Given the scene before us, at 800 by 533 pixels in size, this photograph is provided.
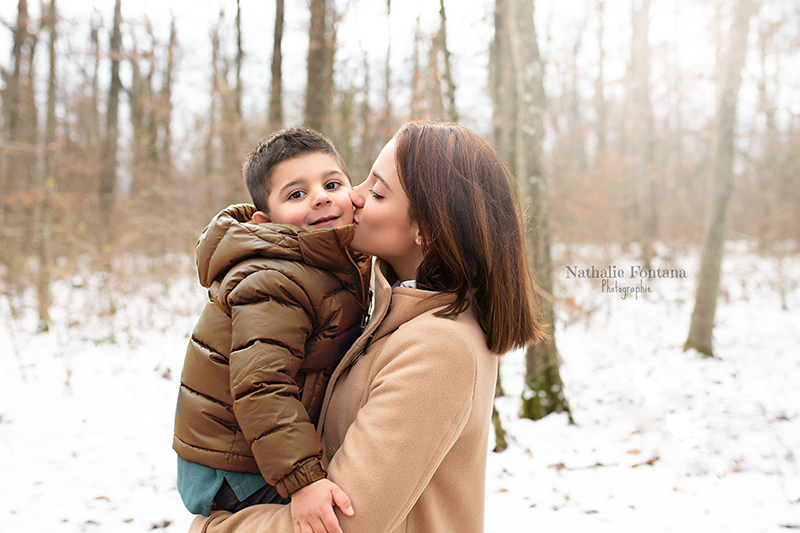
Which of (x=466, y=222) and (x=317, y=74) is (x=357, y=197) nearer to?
(x=466, y=222)

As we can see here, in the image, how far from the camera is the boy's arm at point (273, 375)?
1152 millimetres

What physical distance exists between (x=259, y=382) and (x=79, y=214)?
12.4 m

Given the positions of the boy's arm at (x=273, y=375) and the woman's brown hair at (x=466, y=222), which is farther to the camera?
the woman's brown hair at (x=466, y=222)

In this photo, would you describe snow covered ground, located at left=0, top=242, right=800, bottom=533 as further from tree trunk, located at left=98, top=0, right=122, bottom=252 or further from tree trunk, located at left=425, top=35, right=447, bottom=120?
tree trunk, located at left=98, top=0, right=122, bottom=252

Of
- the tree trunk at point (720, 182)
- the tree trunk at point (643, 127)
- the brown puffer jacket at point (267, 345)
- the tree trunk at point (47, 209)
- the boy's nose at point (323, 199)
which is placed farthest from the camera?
the tree trunk at point (643, 127)

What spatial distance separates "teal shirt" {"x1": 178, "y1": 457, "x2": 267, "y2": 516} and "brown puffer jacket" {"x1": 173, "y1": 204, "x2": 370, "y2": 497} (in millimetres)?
26

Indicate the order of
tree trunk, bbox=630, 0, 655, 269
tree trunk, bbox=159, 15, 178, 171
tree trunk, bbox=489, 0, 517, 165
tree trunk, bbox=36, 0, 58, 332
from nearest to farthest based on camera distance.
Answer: tree trunk, bbox=489, 0, 517, 165, tree trunk, bbox=36, 0, 58, 332, tree trunk, bbox=159, 15, 178, 171, tree trunk, bbox=630, 0, 655, 269

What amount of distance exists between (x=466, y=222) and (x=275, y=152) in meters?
0.83

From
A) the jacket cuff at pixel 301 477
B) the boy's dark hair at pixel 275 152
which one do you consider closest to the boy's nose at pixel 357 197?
the boy's dark hair at pixel 275 152

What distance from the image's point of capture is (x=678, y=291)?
10.3m

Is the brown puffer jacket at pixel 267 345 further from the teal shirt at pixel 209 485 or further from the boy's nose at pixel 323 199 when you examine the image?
the boy's nose at pixel 323 199

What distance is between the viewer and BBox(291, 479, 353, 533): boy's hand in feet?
3.52

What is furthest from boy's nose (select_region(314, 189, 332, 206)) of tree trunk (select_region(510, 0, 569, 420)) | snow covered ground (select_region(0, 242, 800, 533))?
tree trunk (select_region(510, 0, 569, 420))

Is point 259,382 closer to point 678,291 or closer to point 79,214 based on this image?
point 678,291
